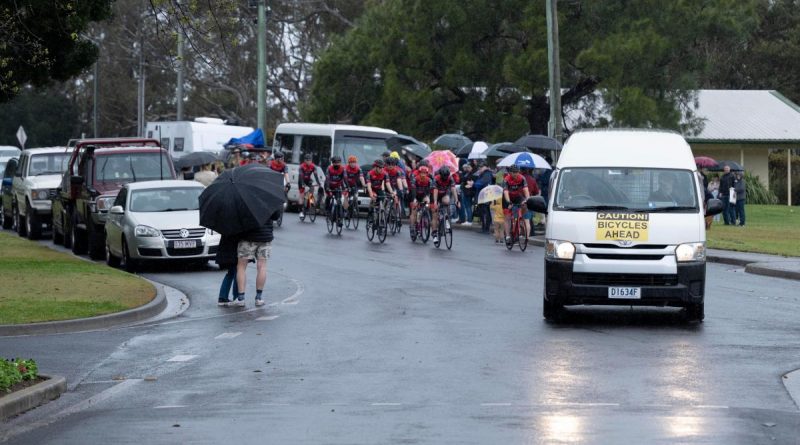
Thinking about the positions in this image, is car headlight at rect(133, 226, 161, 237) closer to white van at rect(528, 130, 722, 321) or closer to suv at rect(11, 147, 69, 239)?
white van at rect(528, 130, 722, 321)

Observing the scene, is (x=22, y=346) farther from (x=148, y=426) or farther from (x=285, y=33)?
(x=285, y=33)

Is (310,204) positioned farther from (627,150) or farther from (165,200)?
(627,150)

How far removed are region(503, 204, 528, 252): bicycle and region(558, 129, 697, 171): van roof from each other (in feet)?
37.2

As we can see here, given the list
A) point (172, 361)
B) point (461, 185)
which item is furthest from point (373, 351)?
point (461, 185)

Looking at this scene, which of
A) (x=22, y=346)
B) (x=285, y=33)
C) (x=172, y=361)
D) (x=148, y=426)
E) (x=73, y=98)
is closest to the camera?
(x=148, y=426)

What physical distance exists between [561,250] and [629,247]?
740 mm

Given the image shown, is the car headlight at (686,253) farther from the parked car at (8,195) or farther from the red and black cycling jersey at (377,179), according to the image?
the parked car at (8,195)

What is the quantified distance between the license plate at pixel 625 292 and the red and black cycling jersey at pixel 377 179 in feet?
51.6

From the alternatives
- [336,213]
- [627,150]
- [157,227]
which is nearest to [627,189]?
[627,150]

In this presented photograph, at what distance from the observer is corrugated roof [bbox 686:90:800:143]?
58.1 m

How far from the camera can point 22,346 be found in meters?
15.1

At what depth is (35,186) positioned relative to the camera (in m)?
34.9

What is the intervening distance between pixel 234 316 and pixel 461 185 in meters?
19.3

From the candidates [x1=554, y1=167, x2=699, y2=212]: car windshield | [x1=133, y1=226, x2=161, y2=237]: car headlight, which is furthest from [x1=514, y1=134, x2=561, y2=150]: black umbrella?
[x1=554, y1=167, x2=699, y2=212]: car windshield
